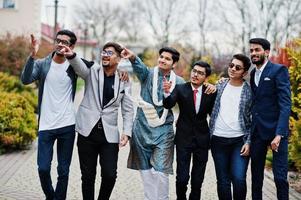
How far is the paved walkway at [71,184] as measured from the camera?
293 inches

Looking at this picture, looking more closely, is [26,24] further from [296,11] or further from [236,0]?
[296,11]

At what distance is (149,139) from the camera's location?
6.04 meters

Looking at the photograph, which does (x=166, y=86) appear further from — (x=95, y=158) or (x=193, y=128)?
(x=95, y=158)

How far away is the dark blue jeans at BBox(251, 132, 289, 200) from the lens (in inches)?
228

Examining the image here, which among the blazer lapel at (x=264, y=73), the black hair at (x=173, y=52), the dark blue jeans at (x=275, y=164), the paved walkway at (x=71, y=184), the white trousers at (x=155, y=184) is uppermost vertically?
the black hair at (x=173, y=52)

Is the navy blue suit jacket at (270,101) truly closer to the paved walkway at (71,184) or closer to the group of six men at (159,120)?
the group of six men at (159,120)

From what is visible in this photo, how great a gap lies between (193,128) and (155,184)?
2.57 feet

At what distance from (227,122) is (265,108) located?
0.45 m

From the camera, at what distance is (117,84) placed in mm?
6113

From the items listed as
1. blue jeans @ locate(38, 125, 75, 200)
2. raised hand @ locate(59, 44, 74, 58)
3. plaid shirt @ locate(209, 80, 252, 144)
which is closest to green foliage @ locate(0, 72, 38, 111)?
blue jeans @ locate(38, 125, 75, 200)

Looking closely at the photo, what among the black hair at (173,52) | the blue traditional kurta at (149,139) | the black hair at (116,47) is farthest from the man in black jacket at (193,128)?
the black hair at (116,47)

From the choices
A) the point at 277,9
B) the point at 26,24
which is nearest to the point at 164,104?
the point at 26,24

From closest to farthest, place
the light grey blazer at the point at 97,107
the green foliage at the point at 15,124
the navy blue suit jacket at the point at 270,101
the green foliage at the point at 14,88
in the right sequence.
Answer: the navy blue suit jacket at the point at 270,101
the light grey blazer at the point at 97,107
the green foliage at the point at 15,124
the green foliage at the point at 14,88

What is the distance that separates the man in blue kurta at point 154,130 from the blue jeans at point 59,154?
76 cm
